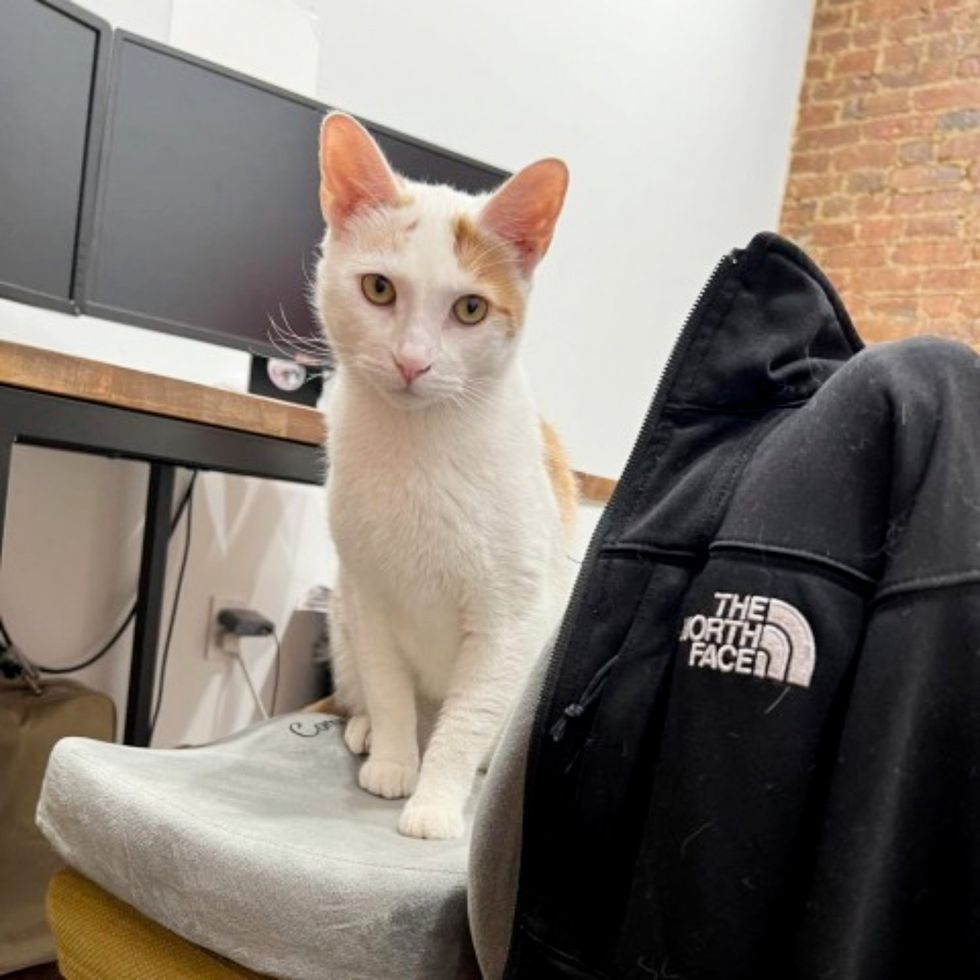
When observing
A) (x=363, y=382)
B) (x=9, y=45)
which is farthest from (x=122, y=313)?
(x=363, y=382)

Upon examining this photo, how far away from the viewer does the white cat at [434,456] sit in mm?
792

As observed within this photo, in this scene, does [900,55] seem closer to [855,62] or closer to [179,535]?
[855,62]

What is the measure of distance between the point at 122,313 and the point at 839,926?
1.28 meters

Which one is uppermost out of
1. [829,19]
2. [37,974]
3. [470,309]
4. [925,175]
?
[829,19]

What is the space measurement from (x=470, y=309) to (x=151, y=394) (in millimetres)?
350

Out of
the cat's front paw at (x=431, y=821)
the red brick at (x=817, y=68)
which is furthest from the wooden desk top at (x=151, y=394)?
the red brick at (x=817, y=68)

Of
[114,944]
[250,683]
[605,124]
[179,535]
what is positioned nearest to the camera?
[114,944]

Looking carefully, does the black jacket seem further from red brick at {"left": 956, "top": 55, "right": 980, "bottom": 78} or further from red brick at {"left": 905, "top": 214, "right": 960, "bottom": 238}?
red brick at {"left": 956, "top": 55, "right": 980, "bottom": 78}

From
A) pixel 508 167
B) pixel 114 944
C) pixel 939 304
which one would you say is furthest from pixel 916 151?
pixel 114 944

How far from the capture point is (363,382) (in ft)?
2.81

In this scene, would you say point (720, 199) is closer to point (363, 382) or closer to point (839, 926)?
point (363, 382)

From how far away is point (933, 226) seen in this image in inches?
119

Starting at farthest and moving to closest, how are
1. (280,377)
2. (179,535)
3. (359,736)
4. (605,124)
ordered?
(605,124) < (179,535) < (280,377) < (359,736)

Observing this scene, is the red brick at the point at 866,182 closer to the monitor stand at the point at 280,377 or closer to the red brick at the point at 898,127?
the red brick at the point at 898,127
